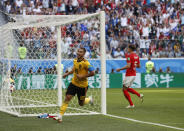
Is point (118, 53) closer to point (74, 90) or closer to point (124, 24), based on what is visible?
point (124, 24)

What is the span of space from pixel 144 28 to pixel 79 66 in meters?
21.2

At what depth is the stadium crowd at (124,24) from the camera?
28.3 metres

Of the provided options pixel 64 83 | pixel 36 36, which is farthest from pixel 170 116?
pixel 64 83

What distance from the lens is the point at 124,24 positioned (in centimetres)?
3178

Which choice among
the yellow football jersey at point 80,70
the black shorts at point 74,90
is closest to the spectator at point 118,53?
the black shorts at point 74,90

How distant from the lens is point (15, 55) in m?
15.6

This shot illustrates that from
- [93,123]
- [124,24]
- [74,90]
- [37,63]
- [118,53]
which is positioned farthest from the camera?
[124,24]

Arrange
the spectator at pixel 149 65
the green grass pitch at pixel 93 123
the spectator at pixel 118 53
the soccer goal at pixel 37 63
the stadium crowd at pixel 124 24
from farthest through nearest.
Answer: the spectator at pixel 149 65 < the spectator at pixel 118 53 < the stadium crowd at pixel 124 24 < the soccer goal at pixel 37 63 < the green grass pitch at pixel 93 123

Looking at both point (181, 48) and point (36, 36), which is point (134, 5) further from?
point (36, 36)

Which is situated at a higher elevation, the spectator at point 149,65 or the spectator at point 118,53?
the spectator at point 118,53

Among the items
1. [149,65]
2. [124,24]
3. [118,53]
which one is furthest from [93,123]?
[124,24]

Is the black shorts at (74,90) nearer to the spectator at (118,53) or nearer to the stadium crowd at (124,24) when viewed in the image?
the stadium crowd at (124,24)

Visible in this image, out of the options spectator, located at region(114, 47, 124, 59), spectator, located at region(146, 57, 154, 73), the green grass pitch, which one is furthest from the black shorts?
spectator, located at region(146, 57, 154, 73)

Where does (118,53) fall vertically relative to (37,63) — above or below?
above
